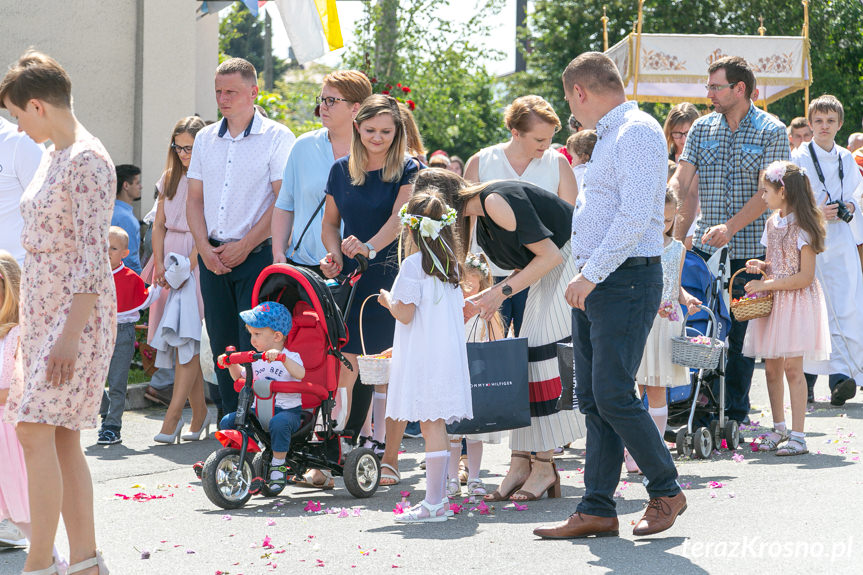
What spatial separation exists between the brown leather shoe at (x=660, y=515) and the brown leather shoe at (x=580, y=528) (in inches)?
5.0

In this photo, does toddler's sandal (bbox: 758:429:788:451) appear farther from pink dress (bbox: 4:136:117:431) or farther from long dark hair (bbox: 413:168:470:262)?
pink dress (bbox: 4:136:117:431)

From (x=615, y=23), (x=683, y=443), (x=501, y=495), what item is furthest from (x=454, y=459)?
(x=615, y=23)

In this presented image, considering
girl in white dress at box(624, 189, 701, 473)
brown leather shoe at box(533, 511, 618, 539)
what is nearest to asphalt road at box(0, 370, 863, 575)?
brown leather shoe at box(533, 511, 618, 539)

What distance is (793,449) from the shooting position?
25.3ft

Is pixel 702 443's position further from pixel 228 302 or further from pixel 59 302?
pixel 59 302

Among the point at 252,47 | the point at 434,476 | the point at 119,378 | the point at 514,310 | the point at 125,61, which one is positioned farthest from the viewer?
the point at 252,47

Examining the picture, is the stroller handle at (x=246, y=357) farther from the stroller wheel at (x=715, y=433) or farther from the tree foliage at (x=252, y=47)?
the tree foliage at (x=252, y=47)

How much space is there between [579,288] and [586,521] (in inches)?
42.9

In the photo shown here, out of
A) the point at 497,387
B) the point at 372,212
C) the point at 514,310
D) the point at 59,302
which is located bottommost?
the point at 497,387

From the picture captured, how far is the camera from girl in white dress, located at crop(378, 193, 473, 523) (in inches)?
235

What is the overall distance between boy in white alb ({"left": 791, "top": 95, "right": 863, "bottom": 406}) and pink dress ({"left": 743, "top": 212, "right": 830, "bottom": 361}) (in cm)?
221

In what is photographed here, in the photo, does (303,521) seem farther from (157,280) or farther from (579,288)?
(157,280)

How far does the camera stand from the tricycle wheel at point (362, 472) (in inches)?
259

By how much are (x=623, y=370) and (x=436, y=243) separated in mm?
1258
